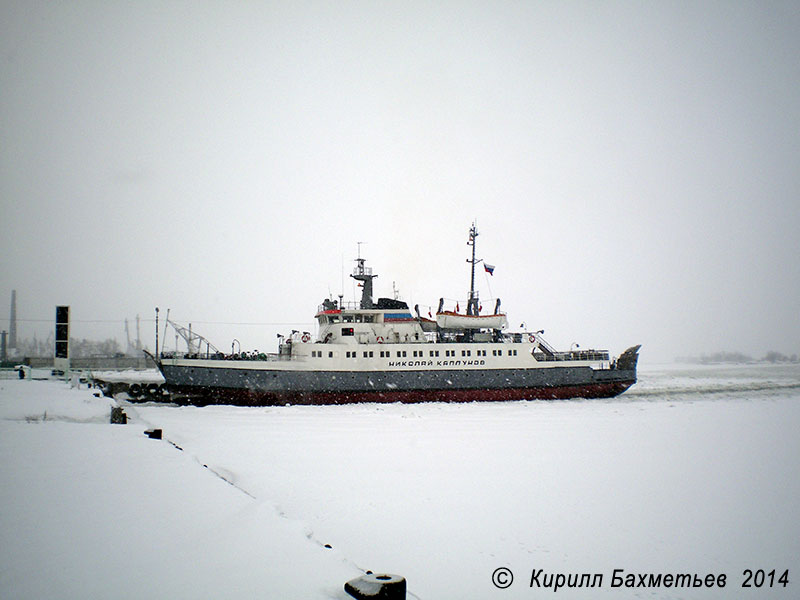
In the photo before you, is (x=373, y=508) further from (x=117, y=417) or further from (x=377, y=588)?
(x=117, y=417)

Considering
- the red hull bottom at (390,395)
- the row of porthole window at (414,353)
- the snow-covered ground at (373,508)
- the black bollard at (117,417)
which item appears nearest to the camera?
the snow-covered ground at (373,508)

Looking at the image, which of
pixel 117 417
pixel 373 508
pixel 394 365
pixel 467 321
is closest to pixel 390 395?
pixel 394 365

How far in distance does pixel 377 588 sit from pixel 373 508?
16.3ft

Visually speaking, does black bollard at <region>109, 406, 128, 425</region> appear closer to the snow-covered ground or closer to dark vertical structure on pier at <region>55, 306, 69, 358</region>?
the snow-covered ground

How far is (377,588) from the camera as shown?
3.90 m

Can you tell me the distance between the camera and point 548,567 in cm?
656

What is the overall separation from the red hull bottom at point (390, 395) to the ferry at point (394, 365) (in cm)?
6

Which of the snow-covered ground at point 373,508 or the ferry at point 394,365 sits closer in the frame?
the snow-covered ground at point 373,508

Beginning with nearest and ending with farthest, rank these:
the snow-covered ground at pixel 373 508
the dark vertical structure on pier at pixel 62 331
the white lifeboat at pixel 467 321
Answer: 1. the snow-covered ground at pixel 373 508
2. the dark vertical structure on pier at pixel 62 331
3. the white lifeboat at pixel 467 321

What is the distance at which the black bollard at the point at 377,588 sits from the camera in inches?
152

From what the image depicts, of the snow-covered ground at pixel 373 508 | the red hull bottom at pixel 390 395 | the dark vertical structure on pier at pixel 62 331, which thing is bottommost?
the red hull bottom at pixel 390 395

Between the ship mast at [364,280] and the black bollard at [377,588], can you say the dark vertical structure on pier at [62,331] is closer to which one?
the ship mast at [364,280]

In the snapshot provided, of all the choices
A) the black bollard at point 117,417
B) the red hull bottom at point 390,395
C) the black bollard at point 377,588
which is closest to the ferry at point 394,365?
the red hull bottom at point 390,395

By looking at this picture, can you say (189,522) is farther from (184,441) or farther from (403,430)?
(403,430)
